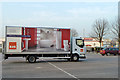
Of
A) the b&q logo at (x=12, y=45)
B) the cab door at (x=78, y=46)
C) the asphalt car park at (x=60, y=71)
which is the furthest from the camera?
the cab door at (x=78, y=46)

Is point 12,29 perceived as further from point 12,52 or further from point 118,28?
point 118,28

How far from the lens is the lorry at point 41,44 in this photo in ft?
56.5

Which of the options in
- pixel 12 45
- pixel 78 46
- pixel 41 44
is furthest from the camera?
pixel 78 46

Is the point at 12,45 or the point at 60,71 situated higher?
the point at 12,45

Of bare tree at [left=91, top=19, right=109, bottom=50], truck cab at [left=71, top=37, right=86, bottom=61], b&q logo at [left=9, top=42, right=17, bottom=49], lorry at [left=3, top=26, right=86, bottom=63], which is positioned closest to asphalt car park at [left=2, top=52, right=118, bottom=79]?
b&q logo at [left=9, top=42, right=17, bottom=49]

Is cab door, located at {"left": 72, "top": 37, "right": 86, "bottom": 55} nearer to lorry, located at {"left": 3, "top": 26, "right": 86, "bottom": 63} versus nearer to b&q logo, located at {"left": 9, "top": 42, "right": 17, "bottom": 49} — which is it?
lorry, located at {"left": 3, "top": 26, "right": 86, "bottom": 63}

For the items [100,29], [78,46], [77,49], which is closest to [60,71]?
[77,49]

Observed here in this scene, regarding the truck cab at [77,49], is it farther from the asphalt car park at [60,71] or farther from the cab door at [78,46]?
the asphalt car park at [60,71]

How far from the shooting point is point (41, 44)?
59.6ft

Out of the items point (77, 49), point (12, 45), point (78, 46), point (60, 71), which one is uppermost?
point (12, 45)

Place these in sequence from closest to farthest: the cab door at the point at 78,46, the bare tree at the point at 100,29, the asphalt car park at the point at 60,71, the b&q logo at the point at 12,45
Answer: the asphalt car park at the point at 60,71 < the b&q logo at the point at 12,45 < the cab door at the point at 78,46 < the bare tree at the point at 100,29

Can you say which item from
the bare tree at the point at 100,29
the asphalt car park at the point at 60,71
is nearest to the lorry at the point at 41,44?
the asphalt car park at the point at 60,71

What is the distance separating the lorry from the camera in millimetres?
17234

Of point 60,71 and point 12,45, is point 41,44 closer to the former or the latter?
point 12,45
